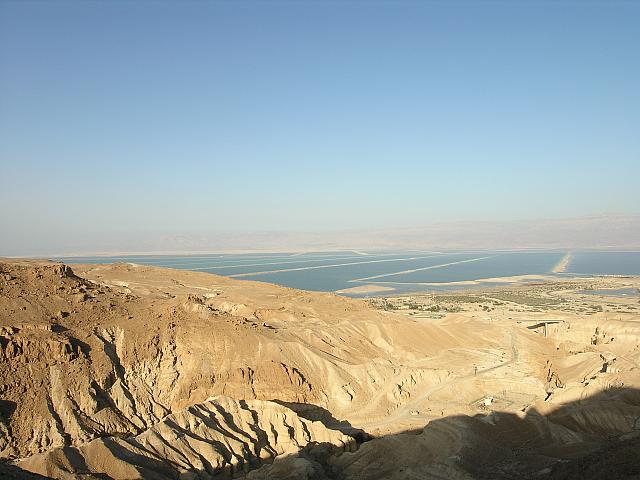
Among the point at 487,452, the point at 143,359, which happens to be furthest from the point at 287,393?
the point at 487,452

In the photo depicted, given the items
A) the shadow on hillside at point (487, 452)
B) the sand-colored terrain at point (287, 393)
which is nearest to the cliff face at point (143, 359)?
the sand-colored terrain at point (287, 393)

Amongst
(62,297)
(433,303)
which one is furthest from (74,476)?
(433,303)

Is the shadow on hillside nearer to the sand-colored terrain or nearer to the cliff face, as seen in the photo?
the sand-colored terrain

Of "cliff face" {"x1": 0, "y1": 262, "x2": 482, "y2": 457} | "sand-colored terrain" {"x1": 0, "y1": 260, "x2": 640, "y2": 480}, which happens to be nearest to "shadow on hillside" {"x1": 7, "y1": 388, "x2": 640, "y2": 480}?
"sand-colored terrain" {"x1": 0, "y1": 260, "x2": 640, "y2": 480}

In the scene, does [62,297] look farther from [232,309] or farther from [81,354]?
[232,309]

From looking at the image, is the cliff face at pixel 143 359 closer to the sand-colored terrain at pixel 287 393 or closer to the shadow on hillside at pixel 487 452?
the sand-colored terrain at pixel 287 393

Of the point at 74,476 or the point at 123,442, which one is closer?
the point at 74,476
